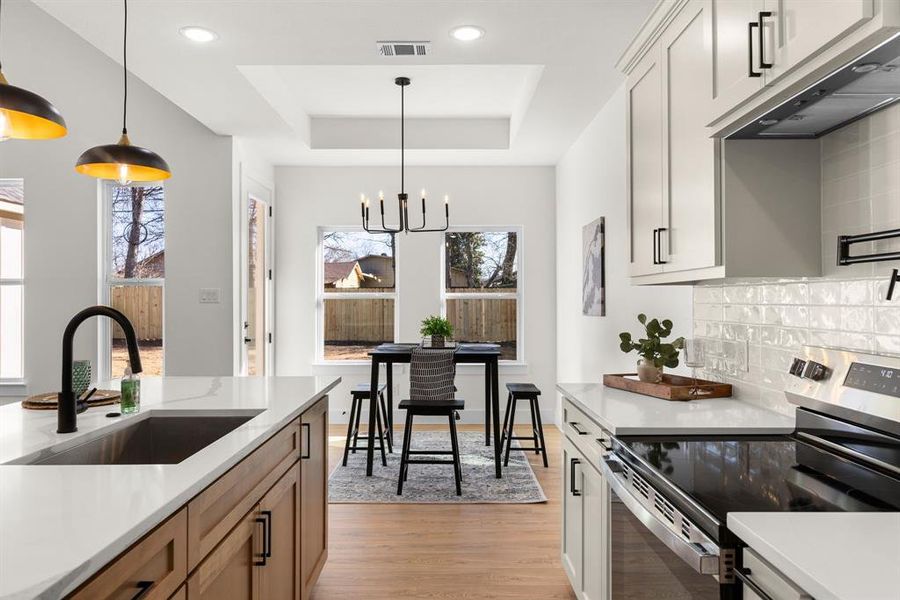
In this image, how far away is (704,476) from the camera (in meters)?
1.32

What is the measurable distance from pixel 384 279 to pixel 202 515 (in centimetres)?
480

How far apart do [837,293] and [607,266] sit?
7.56 ft

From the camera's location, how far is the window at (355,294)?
5996 millimetres

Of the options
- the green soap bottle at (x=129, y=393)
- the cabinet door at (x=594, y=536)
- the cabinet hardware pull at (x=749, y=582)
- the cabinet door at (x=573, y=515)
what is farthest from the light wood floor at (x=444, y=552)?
the cabinet hardware pull at (x=749, y=582)

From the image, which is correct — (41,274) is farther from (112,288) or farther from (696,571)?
(696,571)

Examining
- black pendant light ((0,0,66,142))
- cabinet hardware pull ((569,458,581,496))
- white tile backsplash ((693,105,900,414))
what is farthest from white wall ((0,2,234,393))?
white tile backsplash ((693,105,900,414))

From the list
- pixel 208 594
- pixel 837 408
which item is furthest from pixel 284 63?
pixel 837 408

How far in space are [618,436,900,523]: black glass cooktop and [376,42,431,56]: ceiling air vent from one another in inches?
87.7

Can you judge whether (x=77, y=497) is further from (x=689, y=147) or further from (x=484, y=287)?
(x=484, y=287)

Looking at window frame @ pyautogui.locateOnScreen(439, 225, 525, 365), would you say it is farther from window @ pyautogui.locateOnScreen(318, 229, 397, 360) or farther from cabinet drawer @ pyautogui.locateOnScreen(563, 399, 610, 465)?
cabinet drawer @ pyautogui.locateOnScreen(563, 399, 610, 465)

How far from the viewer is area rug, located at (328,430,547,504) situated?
3.72m

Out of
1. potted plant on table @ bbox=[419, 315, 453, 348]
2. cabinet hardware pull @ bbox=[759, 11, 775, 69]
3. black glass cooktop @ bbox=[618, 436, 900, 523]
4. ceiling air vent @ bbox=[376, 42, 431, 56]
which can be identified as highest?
ceiling air vent @ bbox=[376, 42, 431, 56]

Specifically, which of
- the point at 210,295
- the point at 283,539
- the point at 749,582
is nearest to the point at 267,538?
the point at 283,539

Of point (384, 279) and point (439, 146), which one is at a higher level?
point (439, 146)
